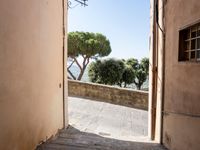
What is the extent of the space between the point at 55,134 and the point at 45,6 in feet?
9.96

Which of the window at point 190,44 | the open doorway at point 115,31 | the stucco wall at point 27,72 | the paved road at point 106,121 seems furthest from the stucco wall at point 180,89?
the open doorway at point 115,31

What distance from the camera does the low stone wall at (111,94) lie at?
1273 centimetres

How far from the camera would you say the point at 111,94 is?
13.6 m

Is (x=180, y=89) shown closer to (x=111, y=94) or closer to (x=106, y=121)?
(x=106, y=121)

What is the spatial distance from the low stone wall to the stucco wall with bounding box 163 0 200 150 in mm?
6387

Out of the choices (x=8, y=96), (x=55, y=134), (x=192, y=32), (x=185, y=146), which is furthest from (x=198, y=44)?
(x=55, y=134)

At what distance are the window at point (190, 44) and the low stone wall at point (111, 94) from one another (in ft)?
24.5

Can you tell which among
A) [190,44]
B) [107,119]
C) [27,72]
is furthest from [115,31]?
[27,72]

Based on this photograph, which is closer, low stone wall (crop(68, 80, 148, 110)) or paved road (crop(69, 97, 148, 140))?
paved road (crop(69, 97, 148, 140))

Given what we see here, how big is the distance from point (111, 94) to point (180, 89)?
28.3ft

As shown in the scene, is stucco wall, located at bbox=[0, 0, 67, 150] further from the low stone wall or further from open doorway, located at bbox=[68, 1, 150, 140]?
the low stone wall

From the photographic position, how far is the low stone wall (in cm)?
1273

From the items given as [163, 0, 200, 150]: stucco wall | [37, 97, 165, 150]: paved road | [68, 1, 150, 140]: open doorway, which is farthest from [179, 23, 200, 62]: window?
[68, 1, 150, 140]: open doorway

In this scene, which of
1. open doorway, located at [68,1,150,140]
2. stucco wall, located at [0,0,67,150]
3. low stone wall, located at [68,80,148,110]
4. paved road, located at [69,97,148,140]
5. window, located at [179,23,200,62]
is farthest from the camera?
low stone wall, located at [68,80,148,110]
